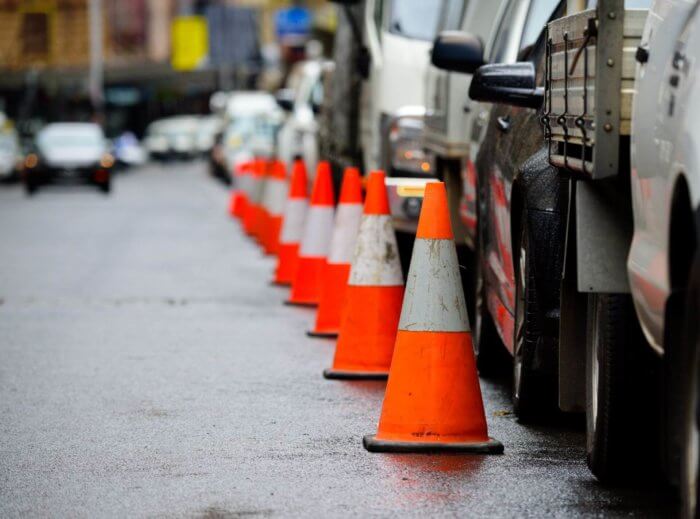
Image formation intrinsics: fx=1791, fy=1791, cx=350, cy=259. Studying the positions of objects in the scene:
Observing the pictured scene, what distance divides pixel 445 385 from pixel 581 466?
1.97 feet

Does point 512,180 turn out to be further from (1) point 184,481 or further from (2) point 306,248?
(2) point 306,248

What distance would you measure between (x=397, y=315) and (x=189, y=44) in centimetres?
10146

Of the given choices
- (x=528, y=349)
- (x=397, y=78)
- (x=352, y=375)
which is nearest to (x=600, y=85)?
(x=528, y=349)

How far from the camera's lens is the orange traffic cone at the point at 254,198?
2211 centimetres

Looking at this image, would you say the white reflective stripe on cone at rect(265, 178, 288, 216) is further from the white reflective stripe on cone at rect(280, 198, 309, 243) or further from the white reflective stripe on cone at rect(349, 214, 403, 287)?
the white reflective stripe on cone at rect(349, 214, 403, 287)

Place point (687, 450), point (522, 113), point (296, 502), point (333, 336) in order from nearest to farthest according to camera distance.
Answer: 1. point (687, 450)
2. point (296, 502)
3. point (522, 113)
4. point (333, 336)

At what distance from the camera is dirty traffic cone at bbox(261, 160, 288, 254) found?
58.6 ft

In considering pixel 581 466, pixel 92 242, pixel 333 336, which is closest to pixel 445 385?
pixel 581 466

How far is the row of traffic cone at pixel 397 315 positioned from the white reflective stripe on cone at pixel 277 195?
187 inches

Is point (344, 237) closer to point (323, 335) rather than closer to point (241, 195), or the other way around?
point (323, 335)

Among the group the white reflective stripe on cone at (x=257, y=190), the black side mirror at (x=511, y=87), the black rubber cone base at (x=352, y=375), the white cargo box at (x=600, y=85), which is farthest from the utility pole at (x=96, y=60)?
the white cargo box at (x=600, y=85)

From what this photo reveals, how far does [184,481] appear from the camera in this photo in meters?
6.34

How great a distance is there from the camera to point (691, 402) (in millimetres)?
4602

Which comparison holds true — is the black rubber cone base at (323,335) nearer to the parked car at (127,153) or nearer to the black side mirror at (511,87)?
the black side mirror at (511,87)
